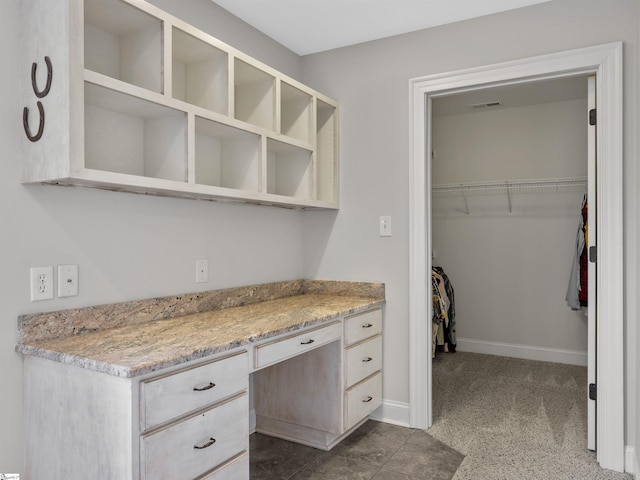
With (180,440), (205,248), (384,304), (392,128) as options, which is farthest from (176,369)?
(392,128)

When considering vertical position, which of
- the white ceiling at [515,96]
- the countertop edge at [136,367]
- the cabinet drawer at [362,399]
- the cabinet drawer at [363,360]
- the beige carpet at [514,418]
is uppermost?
the white ceiling at [515,96]

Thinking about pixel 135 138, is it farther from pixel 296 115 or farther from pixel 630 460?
pixel 630 460

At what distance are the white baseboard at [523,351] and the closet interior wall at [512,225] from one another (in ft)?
0.03

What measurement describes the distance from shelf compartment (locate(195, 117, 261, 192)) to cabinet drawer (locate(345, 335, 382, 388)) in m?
1.09

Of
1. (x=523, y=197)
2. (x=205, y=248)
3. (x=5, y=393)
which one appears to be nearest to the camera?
(x=5, y=393)

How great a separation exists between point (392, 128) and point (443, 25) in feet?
2.23

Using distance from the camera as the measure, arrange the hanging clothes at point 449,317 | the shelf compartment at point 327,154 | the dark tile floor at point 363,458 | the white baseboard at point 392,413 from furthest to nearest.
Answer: the hanging clothes at point 449,317 < the shelf compartment at point 327,154 < the white baseboard at point 392,413 < the dark tile floor at point 363,458

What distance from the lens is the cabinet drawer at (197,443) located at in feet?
4.68

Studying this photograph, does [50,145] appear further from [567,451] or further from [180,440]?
[567,451]

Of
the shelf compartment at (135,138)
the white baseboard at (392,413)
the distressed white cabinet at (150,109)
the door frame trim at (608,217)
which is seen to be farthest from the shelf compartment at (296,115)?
the white baseboard at (392,413)

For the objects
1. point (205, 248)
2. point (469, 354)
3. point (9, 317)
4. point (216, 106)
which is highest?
point (216, 106)

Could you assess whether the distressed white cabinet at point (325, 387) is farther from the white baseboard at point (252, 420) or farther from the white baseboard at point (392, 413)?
the white baseboard at point (392, 413)

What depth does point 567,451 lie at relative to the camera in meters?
2.58

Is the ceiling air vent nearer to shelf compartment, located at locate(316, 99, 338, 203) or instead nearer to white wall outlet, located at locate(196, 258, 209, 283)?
shelf compartment, located at locate(316, 99, 338, 203)
